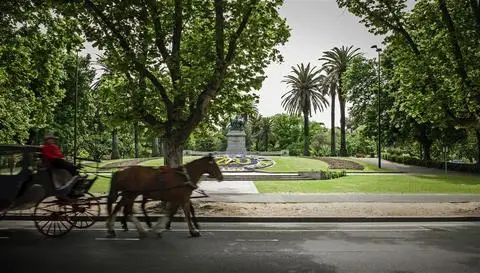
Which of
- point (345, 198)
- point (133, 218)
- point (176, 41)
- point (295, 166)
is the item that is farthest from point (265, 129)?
point (133, 218)

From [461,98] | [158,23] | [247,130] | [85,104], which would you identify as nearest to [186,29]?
[158,23]

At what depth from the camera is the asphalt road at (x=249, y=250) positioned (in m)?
8.38

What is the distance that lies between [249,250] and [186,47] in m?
10.1

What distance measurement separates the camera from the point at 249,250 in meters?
9.93

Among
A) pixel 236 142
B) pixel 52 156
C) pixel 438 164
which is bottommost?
pixel 438 164

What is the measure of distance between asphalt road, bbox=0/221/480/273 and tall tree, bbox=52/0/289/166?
5189 mm

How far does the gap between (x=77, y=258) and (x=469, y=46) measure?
55.9 ft

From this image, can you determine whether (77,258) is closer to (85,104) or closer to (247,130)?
(85,104)

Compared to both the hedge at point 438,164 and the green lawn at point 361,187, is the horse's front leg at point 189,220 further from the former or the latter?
the hedge at point 438,164

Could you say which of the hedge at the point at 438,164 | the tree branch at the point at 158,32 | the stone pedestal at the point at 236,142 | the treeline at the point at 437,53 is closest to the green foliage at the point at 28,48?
the tree branch at the point at 158,32

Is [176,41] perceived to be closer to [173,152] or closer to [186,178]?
[173,152]

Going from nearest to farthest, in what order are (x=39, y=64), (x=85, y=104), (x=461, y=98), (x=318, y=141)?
(x=461, y=98)
(x=39, y=64)
(x=85, y=104)
(x=318, y=141)

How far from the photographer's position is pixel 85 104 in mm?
48906

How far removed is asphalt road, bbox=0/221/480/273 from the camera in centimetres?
838
